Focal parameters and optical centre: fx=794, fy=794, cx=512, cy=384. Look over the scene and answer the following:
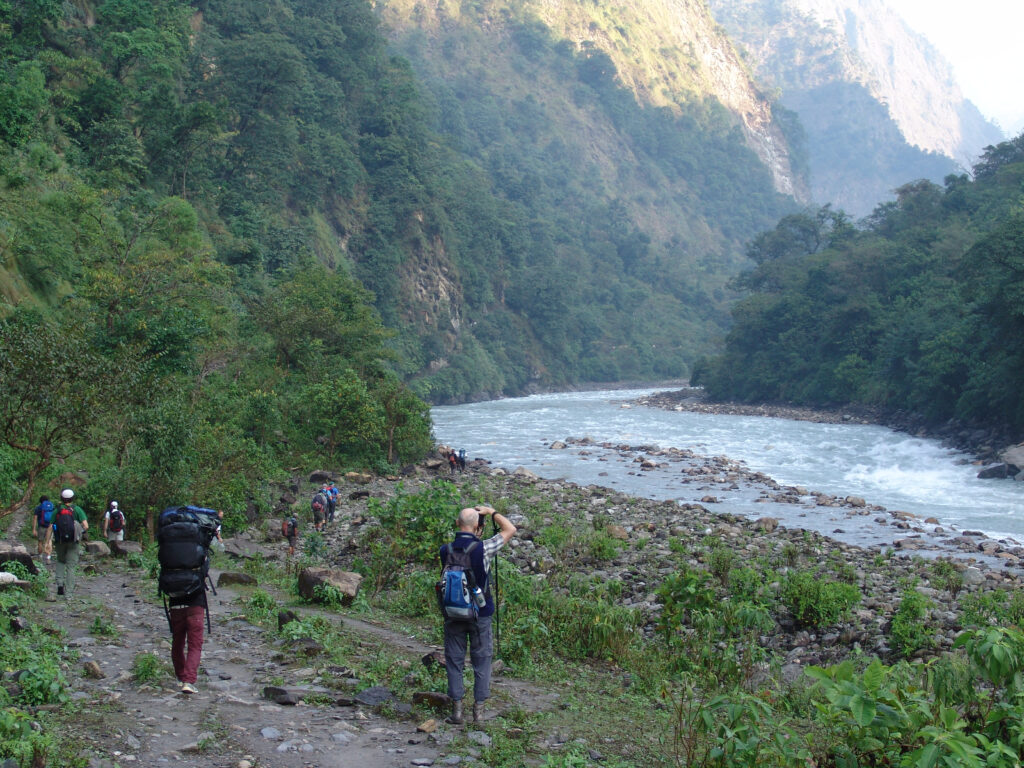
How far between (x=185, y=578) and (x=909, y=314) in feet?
131

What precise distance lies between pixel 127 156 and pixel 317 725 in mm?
27751

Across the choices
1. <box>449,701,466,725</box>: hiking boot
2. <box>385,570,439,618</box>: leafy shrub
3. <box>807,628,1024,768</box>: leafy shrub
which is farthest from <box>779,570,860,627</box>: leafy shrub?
<box>449,701,466,725</box>: hiking boot

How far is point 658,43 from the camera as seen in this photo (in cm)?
12238

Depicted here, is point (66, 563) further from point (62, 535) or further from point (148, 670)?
point (148, 670)

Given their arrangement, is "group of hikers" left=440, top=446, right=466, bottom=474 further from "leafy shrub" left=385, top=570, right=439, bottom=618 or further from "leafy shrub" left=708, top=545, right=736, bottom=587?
"leafy shrub" left=385, top=570, right=439, bottom=618

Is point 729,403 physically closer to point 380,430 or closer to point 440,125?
point 380,430

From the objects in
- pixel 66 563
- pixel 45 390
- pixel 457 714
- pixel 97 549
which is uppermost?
pixel 45 390

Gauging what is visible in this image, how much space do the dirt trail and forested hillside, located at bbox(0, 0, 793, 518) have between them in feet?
15.3

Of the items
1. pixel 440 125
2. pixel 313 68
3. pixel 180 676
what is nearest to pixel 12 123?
pixel 180 676

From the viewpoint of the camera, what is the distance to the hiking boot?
5086mm

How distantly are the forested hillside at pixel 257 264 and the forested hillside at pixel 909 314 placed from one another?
1944 cm

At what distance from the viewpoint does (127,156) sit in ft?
90.9

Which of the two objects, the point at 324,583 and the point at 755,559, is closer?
the point at 324,583

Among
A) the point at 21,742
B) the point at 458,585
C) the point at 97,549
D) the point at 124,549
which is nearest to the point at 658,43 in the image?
the point at 124,549
